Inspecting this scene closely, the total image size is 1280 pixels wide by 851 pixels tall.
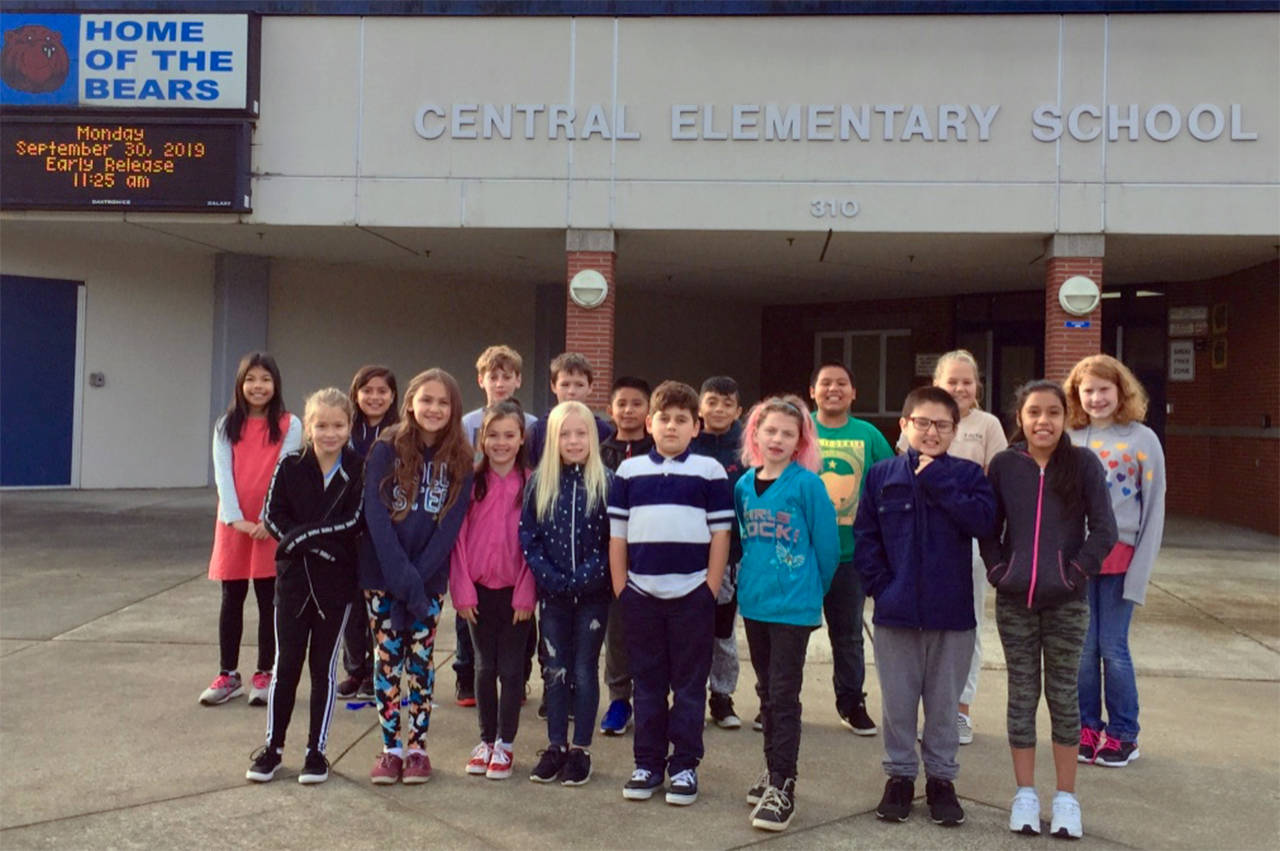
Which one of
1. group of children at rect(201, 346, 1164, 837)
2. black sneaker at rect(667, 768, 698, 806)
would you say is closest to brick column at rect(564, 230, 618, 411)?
group of children at rect(201, 346, 1164, 837)

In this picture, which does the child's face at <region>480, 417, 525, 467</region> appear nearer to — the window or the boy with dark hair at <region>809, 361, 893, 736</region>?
the boy with dark hair at <region>809, 361, 893, 736</region>

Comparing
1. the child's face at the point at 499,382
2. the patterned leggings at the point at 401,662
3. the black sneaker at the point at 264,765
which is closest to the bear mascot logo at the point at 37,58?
the child's face at the point at 499,382

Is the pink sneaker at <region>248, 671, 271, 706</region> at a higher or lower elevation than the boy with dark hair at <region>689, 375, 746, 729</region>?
lower

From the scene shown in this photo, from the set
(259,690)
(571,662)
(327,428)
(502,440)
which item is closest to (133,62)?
(259,690)

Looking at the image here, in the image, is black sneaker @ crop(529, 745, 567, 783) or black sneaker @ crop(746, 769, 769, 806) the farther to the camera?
black sneaker @ crop(529, 745, 567, 783)

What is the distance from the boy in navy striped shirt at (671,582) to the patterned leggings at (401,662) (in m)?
0.80

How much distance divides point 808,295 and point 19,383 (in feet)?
40.3

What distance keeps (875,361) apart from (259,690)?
1593cm

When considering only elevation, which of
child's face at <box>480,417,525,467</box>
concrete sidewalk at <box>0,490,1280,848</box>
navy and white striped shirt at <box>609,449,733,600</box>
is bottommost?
concrete sidewalk at <box>0,490,1280,848</box>

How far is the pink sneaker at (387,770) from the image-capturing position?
4.02m

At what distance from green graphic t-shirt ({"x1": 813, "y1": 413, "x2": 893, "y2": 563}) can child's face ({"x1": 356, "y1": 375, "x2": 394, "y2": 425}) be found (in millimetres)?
2046

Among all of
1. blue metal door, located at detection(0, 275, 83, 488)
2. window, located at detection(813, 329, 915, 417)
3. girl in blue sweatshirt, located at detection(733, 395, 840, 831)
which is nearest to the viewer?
girl in blue sweatshirt, located at detection(733, 395, 840, 831)

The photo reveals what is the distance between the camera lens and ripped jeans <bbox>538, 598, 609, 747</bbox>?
414 cm

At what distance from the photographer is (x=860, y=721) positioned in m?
4.83
